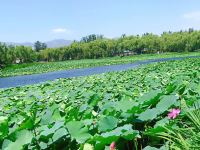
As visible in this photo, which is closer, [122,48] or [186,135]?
[186,135]

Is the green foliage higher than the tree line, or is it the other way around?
the green foliage

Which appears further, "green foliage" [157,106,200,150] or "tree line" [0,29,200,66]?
"tree line" [0,29,200,66]

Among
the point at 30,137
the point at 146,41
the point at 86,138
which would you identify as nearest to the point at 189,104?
the point at 86,138

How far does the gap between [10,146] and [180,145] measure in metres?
1.09

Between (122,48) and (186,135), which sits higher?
(186,135)

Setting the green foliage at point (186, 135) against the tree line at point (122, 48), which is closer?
the green foliage at point (186, 135)

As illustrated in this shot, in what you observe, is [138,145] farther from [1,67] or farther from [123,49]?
[123,49]

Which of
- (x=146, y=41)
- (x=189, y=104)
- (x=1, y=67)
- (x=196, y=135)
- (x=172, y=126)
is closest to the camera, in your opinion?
(x=196, y=135)

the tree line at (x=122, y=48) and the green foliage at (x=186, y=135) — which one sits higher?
the green foliage at (x=186, y=135)

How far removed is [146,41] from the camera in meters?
134

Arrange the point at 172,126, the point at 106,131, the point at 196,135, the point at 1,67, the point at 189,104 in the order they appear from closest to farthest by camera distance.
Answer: the point at 196,135, the point at 172,126, the point at 106,131, the point at 189,104, the point at 1,67

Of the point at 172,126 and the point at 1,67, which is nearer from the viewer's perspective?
the point at 172,126

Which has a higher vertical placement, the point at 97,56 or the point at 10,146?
the point at 10,146

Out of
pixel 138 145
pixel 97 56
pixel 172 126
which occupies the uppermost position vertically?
pixel 172 126
